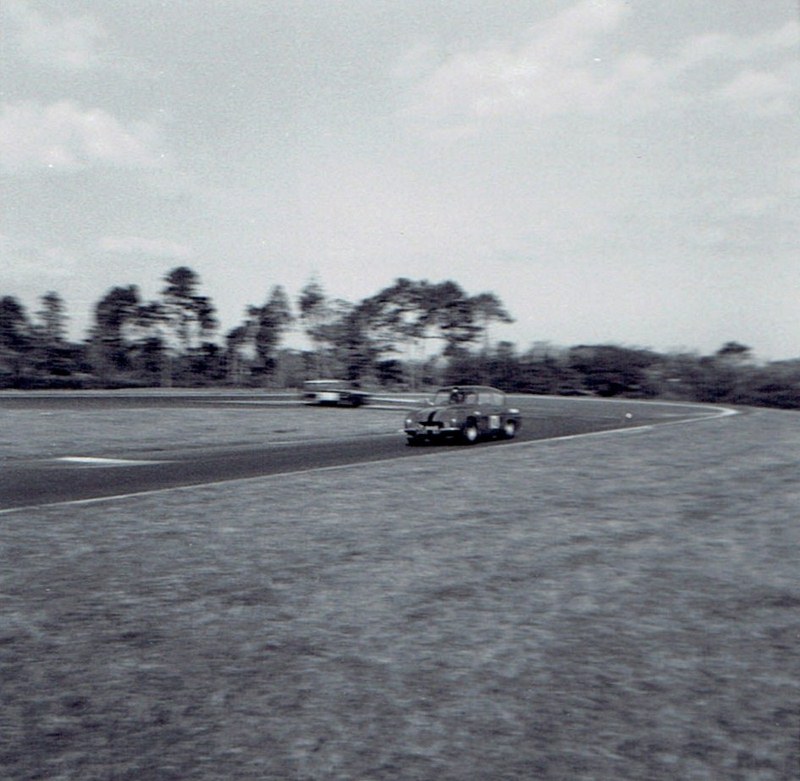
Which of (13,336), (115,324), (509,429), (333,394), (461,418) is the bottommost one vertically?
(509,429)

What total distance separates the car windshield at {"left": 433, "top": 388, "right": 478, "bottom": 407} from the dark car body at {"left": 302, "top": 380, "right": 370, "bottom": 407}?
15794 millimetres

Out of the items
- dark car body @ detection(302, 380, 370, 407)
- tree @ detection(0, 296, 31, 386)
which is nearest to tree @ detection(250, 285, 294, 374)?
tree @ detection(0, 296, 31, 386)

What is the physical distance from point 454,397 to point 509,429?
2.10 meters

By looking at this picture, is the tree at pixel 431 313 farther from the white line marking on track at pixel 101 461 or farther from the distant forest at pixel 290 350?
the white line marking on track at pixel 101 461

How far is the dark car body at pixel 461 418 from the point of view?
18812mm

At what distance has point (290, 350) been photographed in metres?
70.9

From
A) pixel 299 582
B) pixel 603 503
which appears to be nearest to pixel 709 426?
pixel 603 503

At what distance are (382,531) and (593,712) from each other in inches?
155

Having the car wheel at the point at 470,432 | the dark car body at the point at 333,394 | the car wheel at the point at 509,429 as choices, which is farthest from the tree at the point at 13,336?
the car wheel at the point at 470,432

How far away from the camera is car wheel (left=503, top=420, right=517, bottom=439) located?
20.8m

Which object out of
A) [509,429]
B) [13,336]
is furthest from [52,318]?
[509,429]

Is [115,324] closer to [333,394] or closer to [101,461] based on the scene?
[333,394]

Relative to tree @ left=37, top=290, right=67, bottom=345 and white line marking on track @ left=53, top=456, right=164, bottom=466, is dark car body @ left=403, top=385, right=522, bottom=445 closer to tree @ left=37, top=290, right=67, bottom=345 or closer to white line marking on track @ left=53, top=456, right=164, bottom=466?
white line marking on track @ left=53, top=456, right=164, bottom=466

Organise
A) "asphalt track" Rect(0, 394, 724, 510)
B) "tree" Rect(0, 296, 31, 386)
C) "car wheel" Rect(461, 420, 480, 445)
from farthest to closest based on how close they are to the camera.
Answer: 1. "tree" Rect(0, 296, 31, 386)
2. "car wheel" Rect(461, 420, 480, 445)
3. "asphalt track" Rect(0, 394, 724, 510)
